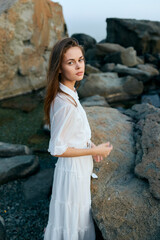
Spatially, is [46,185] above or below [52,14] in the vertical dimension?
below

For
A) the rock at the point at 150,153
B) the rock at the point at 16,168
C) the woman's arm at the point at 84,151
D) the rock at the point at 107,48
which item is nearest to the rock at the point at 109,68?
the rock at the point at 107,48

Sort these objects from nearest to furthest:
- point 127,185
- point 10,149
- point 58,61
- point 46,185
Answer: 1. point 58,61
2. point 127,185
3. point 46,185
4. point 10,149

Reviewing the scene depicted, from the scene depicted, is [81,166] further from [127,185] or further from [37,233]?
[37,233]

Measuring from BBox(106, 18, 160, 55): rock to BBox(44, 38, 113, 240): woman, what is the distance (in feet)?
44.6

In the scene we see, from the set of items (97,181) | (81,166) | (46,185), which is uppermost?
(81,166)

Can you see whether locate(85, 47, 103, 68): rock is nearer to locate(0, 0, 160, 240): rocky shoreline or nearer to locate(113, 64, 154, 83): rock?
locate(0, 0, 160, 240): rocky shoreline

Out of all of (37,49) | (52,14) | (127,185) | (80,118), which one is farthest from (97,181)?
(52,14)

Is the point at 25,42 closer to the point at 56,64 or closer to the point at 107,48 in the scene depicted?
the point at 107,48

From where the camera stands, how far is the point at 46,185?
331 cm

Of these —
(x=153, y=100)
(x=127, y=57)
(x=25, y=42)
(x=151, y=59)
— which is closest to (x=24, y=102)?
(x=25, y=42)

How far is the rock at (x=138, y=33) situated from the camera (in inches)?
552

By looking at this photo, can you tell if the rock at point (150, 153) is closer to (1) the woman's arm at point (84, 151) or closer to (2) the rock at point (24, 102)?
(1) the woman's arm at point (84, 151)

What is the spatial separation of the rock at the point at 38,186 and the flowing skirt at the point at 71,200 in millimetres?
1314

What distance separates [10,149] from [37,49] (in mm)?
6160
